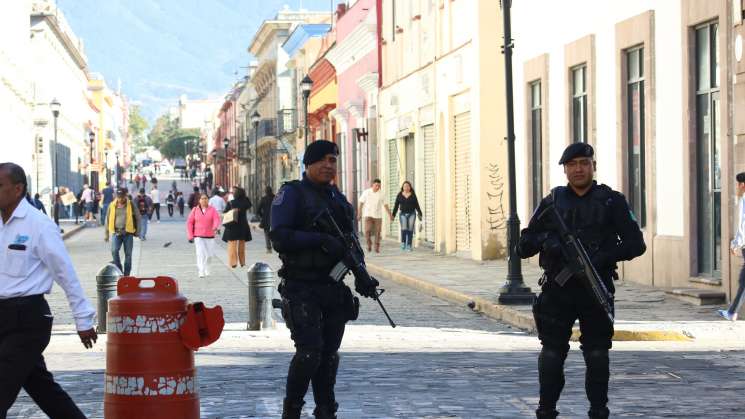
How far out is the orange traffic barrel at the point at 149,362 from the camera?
25.3ft

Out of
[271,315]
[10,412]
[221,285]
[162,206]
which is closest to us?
[10,412]

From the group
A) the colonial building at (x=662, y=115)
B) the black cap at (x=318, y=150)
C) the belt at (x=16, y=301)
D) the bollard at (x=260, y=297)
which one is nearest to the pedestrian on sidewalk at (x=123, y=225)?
the colonial building at (x=662, y=115)

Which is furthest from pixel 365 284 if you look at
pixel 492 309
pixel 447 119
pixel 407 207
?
pixel 407 207

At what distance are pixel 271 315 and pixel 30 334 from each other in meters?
9.24

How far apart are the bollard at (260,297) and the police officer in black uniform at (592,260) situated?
808 centimetres

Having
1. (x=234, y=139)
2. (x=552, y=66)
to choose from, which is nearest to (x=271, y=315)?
(x=552, y=66)

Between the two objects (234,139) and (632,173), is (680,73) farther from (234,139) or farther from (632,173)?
(234,139)

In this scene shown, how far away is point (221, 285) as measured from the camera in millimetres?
25469

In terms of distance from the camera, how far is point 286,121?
8138cm

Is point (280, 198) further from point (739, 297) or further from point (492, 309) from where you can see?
point (492, 309)

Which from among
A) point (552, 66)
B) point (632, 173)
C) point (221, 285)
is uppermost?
point (552, 66)

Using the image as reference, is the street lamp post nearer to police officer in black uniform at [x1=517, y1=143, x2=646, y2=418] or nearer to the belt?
police officer in black uniform at [x1=517, y1=143, x2=646, y2=418]

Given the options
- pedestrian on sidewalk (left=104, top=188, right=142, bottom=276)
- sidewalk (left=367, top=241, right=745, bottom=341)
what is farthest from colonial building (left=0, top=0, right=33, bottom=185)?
pedestrian on sidewalk (left=104, top=188, right=142, bottom=276)

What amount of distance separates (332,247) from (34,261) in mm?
1752
